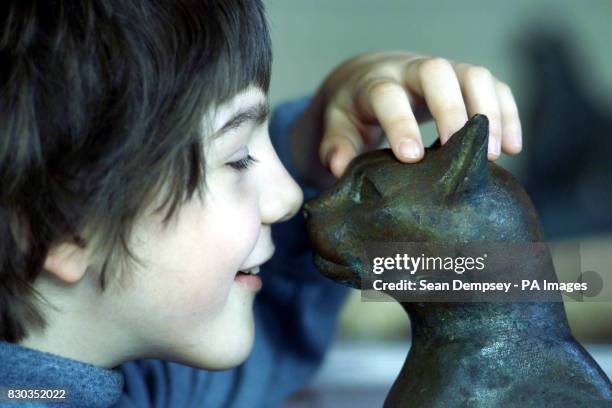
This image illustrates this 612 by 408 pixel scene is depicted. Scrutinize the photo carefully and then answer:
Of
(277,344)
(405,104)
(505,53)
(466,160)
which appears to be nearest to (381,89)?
(405,104)

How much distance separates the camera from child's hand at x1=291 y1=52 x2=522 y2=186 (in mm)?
704

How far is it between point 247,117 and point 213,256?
11 cm

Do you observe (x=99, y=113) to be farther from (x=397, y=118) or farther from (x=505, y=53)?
(x=505, y=53)

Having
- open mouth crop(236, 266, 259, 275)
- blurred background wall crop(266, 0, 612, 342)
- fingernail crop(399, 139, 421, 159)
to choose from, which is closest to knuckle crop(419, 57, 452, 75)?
fingernail crop(399, 139, 421, 159)

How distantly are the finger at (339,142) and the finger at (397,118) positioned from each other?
4 centimetres

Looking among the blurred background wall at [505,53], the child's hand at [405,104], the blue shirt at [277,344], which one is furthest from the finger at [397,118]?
the blurred background wall at [505,53]

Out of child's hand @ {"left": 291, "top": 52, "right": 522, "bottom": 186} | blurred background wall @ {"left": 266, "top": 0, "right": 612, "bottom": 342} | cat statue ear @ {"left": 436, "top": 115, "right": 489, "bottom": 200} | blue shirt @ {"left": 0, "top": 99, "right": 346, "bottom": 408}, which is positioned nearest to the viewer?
cat statue ear @ {"left": 436, "top": 115, "right": 489, "bottom": 200}

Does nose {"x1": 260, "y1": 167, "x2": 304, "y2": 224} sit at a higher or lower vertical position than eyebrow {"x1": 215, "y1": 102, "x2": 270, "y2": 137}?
lower

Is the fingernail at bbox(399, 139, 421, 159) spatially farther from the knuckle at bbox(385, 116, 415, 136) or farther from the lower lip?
the lower lip

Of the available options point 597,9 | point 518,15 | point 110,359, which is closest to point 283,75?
point 518,15

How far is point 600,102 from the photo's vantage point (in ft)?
5.91

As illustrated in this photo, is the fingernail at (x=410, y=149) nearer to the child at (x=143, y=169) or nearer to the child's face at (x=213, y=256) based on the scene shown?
the child at (x=143, y=169)

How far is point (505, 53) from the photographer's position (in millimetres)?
1979

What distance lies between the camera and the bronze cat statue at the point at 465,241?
1.99 feet
